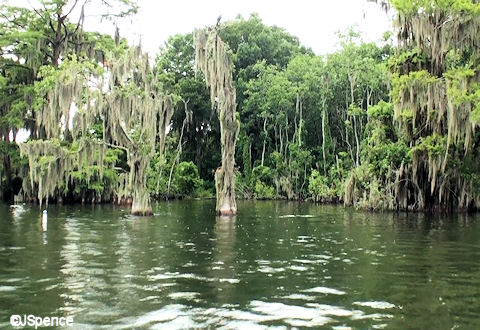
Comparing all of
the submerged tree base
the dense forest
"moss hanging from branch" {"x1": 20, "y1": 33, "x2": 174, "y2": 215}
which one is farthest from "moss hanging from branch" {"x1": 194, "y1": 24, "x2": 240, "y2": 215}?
the submerged tree base

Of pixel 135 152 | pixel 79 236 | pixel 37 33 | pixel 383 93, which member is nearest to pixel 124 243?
pixel 79 236

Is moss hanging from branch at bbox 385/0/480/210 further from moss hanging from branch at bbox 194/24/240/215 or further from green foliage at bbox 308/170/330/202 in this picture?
green foliage at bbox 308/170/330/202

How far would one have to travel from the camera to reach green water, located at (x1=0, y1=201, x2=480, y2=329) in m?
7.82

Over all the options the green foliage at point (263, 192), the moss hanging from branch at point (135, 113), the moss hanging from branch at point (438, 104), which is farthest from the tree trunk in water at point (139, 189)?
the green foliage at point (263, 192)

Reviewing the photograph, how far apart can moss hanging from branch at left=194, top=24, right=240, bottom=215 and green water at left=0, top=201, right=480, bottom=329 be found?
9151 mm

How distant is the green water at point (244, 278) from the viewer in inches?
308

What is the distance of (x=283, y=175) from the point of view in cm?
5294

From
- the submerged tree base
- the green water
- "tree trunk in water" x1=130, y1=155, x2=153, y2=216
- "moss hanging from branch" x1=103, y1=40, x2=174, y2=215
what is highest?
"moss hanging from branch" x1=103, y1=40, x2=174, y2=215

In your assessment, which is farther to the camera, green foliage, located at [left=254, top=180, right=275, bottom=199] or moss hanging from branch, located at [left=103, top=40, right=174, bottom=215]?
green foliage, located at [left=254, top=180, right=275, bottom=199]

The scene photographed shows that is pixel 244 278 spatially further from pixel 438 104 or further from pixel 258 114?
pixel 258 114

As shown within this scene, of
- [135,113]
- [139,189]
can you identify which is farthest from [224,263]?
[135,113]

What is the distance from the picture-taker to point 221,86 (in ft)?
94.4

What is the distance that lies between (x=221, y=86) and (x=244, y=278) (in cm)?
1913

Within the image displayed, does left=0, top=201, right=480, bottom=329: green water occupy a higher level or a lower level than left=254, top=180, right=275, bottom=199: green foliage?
lower
